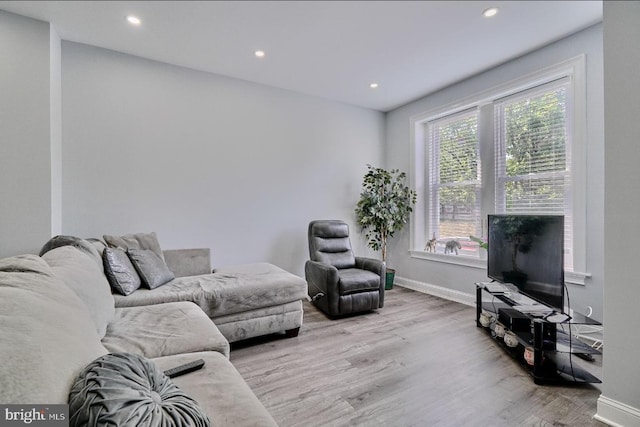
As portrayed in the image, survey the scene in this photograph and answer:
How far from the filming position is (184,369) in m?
1.27

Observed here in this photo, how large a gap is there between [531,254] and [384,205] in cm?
219

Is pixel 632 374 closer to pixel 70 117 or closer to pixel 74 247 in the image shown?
pixel 74 247

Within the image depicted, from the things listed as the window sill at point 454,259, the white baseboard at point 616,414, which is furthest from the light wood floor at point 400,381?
the window sill at point 454,259

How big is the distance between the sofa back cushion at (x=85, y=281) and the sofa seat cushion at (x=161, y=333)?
10 cm

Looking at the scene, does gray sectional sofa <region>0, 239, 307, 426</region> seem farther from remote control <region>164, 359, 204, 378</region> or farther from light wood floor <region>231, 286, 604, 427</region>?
light wood floor <region>231, 286, 604, 427</region>

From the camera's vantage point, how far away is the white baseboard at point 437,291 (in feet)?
12.1

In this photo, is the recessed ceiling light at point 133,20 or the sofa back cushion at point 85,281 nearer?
the sofa back cushion at point 85,281

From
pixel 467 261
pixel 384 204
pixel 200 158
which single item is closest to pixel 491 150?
pixel 467 261

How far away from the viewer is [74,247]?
193 cm

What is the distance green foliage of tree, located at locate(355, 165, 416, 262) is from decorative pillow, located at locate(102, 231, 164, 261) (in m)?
2.80

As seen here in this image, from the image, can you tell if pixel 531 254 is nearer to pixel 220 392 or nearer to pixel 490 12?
pixel 490 12

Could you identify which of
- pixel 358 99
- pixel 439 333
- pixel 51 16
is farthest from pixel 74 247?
pixel 358 99

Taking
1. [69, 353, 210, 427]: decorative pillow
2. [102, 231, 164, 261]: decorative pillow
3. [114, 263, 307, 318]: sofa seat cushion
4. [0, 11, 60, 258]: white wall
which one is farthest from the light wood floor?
[0, 11, 60, 258]: white wall

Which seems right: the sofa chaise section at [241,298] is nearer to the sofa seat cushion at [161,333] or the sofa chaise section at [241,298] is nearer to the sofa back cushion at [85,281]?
the sofa seat cushion at [161,333]
